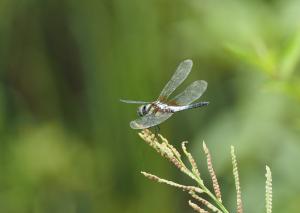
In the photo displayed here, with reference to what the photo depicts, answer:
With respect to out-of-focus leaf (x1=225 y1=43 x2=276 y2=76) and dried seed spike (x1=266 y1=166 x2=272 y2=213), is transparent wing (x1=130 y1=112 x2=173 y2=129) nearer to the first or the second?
dried seed spike (x1=266 y1=166 x2=272 y2=213)

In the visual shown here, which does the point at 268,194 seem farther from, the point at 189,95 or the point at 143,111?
the point at 189,95

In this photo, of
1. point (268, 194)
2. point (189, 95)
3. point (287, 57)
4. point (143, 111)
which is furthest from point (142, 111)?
point (287, 57)

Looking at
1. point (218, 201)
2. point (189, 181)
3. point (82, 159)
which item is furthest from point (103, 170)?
point (218, 201)

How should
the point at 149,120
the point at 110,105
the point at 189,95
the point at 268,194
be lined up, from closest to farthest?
the point at 268,194 → the point at 149,120 → the point at 189,95 → the point at 110,105

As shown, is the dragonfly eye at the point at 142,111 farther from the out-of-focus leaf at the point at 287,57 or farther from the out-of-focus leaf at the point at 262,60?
the out-of-focus leaf at the point at 287,57

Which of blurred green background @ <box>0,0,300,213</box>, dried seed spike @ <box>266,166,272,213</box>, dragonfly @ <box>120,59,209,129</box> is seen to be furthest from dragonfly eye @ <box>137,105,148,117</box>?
blurred green background @ <box>0,0,300,213</box>

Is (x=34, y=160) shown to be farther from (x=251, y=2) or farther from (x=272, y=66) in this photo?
→ (x=272, y=66)

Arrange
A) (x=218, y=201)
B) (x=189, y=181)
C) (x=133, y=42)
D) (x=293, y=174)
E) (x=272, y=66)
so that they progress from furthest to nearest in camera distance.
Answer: (x=189, y=181)
(x=133, y=42)
(x=293, y=174)
(x=272, y=66)
(x=218, y=201)
